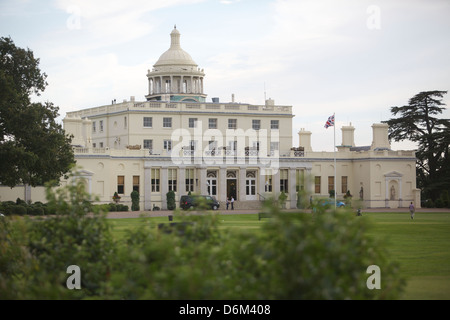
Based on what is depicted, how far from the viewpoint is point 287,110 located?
8519 cm

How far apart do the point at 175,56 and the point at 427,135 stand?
3114 centimetres

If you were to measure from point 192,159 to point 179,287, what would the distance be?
207ft

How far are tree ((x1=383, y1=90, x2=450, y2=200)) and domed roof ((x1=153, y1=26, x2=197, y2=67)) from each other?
25898 millimetres

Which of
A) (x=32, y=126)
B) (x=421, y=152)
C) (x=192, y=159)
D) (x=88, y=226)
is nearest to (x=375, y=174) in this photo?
(x=421, y=152)

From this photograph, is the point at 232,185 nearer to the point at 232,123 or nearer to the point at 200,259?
the point at 232,123

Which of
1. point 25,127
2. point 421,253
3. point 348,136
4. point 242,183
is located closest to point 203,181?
point 242,183

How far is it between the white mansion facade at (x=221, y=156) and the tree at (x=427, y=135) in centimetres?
683

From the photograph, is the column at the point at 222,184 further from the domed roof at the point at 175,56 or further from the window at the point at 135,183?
the domed roof at the point at 175,56

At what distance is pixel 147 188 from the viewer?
7488 centimetres

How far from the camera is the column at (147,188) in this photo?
74.6 m

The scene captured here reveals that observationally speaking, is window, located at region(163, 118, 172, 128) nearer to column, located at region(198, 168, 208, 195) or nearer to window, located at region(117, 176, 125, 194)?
column, located at region(198, 168, 208, 195)

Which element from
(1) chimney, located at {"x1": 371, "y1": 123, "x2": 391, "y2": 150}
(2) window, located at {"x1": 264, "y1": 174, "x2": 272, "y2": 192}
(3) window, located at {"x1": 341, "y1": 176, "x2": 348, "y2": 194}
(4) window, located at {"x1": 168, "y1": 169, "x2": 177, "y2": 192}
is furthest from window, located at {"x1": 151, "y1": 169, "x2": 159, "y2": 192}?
(1) chimney, located at {"x1": 371, "y1": 123, "x2": 391, "y2": 150}

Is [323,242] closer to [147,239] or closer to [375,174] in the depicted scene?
[147,239]

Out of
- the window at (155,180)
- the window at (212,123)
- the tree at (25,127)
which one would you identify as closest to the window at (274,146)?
the window at (212,123)
